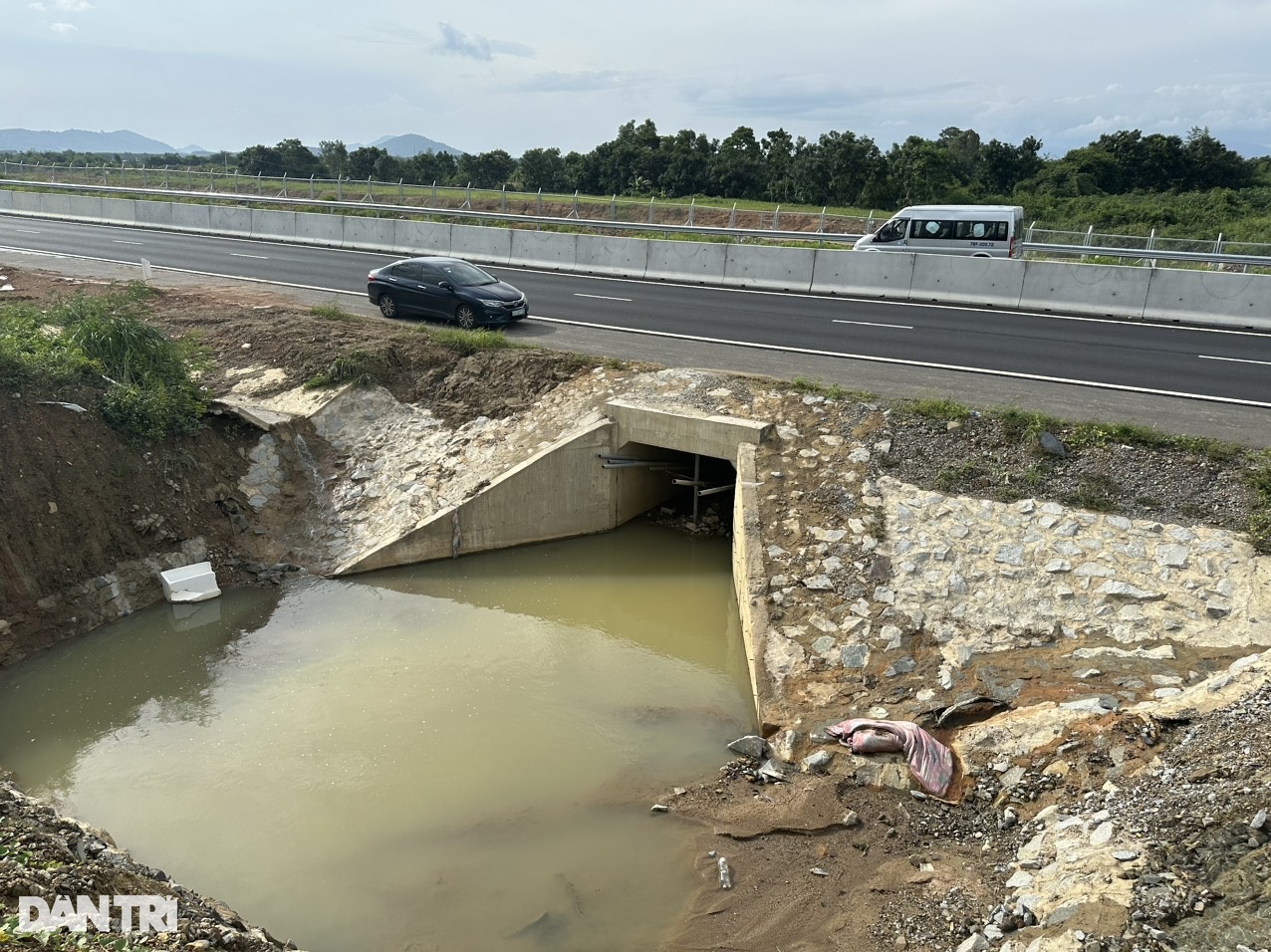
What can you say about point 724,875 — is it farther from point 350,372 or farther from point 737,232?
point 737,232

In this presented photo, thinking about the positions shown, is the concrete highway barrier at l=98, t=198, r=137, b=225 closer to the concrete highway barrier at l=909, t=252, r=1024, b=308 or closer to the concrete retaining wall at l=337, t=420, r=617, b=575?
the concrete retaining wall at l=337, t=420, r=617, b=575

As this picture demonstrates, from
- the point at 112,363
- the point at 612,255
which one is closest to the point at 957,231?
the point at 612,255

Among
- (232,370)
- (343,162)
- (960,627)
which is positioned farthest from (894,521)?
(343,162)

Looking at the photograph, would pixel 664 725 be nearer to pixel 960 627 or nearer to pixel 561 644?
pixel 561 644

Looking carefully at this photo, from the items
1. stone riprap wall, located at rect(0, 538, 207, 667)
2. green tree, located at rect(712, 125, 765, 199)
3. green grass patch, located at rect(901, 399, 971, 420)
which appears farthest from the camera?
green tree, located at rect(712, 125, 765, 199)

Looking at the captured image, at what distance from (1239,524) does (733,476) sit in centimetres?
846

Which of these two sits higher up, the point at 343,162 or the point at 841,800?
the point at 343,162

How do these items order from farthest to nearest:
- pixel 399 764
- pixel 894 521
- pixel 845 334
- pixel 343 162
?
pixel 343 162 < pixel 845 334 < pixel 894 521 < pixel 399 764

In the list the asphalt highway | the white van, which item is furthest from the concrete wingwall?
the white van

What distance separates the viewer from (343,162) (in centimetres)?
6906

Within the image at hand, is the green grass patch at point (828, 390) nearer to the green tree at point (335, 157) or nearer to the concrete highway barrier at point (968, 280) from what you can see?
the concrete highway barrier at point (968, 280)

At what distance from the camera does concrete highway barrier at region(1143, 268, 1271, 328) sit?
19.9m

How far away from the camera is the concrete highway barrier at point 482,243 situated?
98.2ft

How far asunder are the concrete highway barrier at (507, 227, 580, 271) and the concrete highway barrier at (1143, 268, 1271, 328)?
53.7 ft
